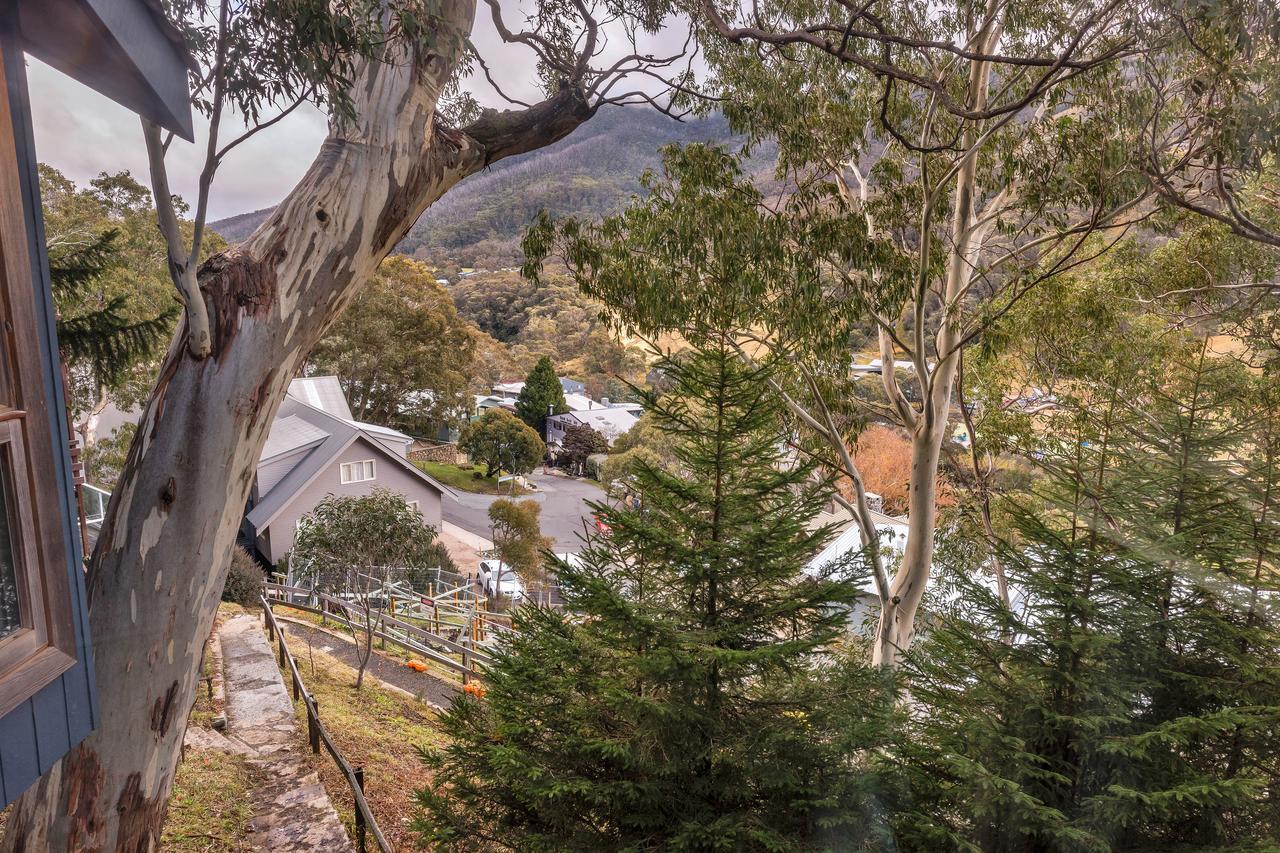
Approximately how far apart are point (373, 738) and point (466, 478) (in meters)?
21.2

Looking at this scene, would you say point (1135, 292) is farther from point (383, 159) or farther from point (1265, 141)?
point (383, 159)

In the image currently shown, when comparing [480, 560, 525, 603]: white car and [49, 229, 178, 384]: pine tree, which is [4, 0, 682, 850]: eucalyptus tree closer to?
[49, 229, 178, 384]: pine tree

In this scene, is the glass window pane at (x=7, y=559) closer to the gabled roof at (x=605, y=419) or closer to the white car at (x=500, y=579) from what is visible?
the white car at (x=500, y=579)

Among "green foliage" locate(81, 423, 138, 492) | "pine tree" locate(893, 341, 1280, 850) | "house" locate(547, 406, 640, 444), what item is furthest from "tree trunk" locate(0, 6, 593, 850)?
"house" locate(547, 406, 640, 444)

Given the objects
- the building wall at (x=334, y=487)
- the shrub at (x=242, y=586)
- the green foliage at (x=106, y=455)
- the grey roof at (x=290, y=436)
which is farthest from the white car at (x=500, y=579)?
the green foliage at (x=106, y=455)

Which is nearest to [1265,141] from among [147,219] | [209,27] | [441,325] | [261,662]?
[209,27]

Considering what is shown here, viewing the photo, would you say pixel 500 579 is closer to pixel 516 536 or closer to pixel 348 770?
pixel 516 536

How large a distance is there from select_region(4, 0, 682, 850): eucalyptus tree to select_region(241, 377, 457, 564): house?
13410mm

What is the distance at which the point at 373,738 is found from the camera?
6766 millimetres

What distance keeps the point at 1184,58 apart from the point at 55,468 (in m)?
7.91

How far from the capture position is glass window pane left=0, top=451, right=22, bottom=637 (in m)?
1.98

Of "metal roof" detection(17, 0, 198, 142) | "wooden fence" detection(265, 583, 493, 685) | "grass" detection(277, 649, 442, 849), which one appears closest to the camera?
"metal roof" detection(17, 0, 198, 142)

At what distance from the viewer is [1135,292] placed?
9336 mm

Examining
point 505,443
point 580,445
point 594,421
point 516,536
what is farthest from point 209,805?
point 594,421
